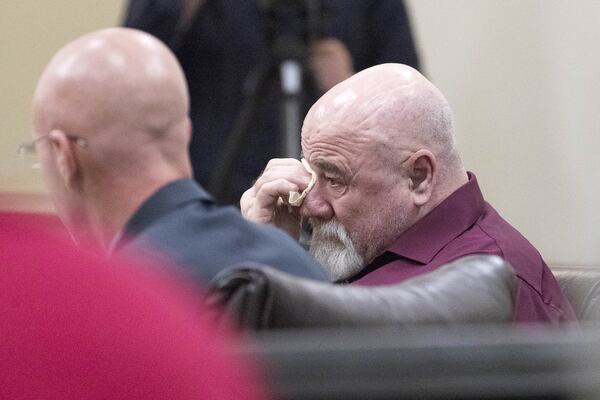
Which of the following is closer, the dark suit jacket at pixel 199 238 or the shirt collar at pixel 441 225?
the dark suit jacket at pixel 199 238

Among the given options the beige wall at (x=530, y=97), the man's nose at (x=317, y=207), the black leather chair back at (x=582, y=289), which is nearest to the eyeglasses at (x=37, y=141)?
the man's nose at (x=317, y=207)

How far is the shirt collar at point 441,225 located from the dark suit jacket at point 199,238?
1.89ft

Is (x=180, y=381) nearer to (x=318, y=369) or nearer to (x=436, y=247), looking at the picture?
(x=318, y=369)

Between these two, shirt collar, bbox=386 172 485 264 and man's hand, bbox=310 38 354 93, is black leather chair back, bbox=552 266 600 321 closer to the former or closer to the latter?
shirt collar, bbox=386 172 485 264

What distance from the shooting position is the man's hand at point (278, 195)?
95.1 inches

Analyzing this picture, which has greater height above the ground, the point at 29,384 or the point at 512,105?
the point at 29,384

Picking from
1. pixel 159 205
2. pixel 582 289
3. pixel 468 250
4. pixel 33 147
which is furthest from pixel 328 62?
pixel 159 205

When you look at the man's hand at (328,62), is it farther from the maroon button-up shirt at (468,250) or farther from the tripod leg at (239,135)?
the maroon button-up shirt at (468,250)

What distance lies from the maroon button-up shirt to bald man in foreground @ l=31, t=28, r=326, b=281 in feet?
1.66

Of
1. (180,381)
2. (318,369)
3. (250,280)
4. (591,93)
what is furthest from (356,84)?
(591,93)

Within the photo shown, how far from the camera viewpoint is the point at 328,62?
3098mm

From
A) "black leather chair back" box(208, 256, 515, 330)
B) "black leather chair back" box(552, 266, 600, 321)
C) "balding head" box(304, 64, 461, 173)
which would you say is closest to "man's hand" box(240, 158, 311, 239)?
"balding head" box(304, 64, 461, 173)

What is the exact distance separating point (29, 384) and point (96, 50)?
111cm

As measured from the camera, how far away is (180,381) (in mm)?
707
